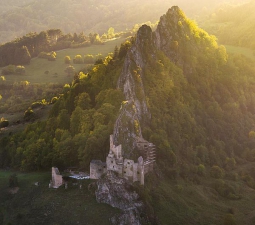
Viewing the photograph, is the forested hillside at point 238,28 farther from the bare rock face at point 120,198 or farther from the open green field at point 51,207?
the open green field at point 51,207

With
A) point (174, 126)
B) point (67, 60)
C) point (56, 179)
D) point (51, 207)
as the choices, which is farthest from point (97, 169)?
point (67, 60)

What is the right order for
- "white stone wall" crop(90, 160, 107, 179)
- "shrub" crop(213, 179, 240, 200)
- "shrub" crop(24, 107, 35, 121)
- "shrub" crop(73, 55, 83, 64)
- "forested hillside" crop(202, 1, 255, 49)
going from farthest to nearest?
"shrub" crop(73, 55, 83, 64), "forested hillside" crop(202, 1, 255, 49), "shrub" crop(24, 107, 35, 121), "shrub" crop(213, 179, 240, 200), "white stone wall" crop(90, 160, 107, 179)

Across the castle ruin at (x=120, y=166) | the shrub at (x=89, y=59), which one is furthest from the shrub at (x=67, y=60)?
the castle ruin at (x=120, y=166)

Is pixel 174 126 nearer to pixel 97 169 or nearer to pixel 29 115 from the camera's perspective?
pixel 97 169

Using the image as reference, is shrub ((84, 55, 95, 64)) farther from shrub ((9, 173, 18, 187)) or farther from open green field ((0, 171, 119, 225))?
open green field ((0, 171, 119, 225))

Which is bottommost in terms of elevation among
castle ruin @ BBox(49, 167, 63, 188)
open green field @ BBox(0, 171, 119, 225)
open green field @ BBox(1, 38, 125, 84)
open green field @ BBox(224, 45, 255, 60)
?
open green field @ BBox(1, 38, 125, 84)

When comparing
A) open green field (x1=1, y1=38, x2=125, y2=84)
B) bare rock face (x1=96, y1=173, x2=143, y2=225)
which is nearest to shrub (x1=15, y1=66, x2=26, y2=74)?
open green field (x1=1, y1=38, x2=125, y2=84)
